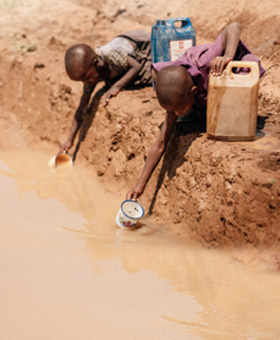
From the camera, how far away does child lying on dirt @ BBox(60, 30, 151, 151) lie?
3.92 meters

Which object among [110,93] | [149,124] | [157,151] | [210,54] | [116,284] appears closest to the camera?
[116,284]

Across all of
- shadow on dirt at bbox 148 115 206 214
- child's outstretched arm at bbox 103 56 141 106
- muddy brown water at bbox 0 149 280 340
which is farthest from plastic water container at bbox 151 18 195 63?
muddy brown water at bbox 0 149 280 340

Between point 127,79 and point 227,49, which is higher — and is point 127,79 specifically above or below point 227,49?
below

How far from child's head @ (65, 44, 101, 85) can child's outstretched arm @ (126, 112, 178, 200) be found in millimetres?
1277

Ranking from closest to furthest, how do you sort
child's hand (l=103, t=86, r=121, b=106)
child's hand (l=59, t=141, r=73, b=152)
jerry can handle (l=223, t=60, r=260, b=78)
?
jerry can handle (l=223, t=60, r=260, b=78), child's hand (l=103, t=86, r=121, b=106), child's hand (l=59, t=141, r=73, b=152)

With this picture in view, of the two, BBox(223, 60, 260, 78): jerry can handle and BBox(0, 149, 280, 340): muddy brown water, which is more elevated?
BBox(223, 60, 260, 78): jerry can handle

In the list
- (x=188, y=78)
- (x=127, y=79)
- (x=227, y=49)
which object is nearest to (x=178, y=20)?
(x=127, y=79)

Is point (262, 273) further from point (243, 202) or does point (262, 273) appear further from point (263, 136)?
point (263, 136)

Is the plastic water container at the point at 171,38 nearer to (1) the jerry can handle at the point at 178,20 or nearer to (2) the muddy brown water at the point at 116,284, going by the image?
(1) the jerry can handle at the point at 178,20

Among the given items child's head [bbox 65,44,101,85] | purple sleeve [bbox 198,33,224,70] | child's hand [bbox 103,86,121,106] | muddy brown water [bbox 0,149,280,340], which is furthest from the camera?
child's hand [bbox 103,86,121,106]

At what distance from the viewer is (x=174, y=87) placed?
2.67 m

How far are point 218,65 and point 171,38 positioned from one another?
1471 mm

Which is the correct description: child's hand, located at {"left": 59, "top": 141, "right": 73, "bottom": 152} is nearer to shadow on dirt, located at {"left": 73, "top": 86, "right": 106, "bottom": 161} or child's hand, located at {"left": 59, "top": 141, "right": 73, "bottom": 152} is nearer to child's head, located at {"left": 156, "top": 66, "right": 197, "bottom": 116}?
shadow on dirt, located at {"left": 73, "top": 86, "right": 106, "bottom": 161}

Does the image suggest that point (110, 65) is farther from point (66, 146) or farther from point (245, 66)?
point (245, 66)
